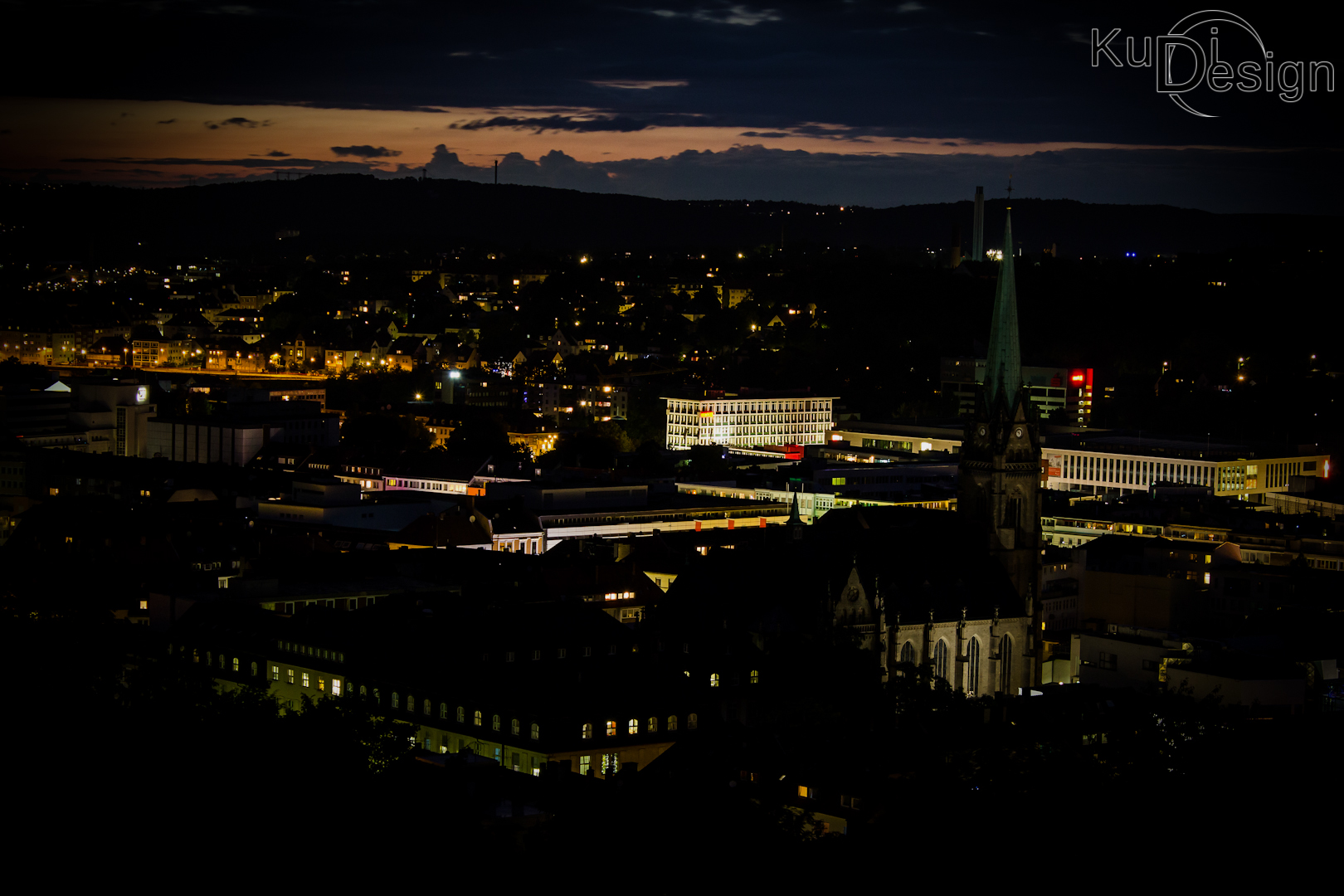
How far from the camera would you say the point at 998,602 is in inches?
2509

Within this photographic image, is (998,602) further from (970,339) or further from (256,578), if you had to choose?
(970,339)

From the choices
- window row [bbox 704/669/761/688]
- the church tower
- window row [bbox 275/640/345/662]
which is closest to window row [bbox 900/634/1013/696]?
the church tower

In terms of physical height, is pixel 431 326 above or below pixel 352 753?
above

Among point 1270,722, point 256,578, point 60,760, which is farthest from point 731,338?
point 60,760

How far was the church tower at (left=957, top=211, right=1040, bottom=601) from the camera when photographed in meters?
66.5

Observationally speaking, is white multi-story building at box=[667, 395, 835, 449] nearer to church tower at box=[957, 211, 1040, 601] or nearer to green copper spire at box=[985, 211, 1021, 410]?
green copper spire at box=[985, 211, 1021, 410]

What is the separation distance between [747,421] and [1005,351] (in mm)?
75974

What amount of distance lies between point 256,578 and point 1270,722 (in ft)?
101

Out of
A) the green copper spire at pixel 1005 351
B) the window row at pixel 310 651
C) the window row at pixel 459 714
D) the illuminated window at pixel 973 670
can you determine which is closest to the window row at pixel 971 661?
the illuminated window at pixel 973 670

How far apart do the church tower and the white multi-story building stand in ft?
233

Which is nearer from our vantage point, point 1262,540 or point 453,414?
point 1262,540

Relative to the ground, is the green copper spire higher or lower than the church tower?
higher

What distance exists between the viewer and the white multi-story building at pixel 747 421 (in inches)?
5595

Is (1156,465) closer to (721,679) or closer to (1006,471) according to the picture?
(1006,471)
